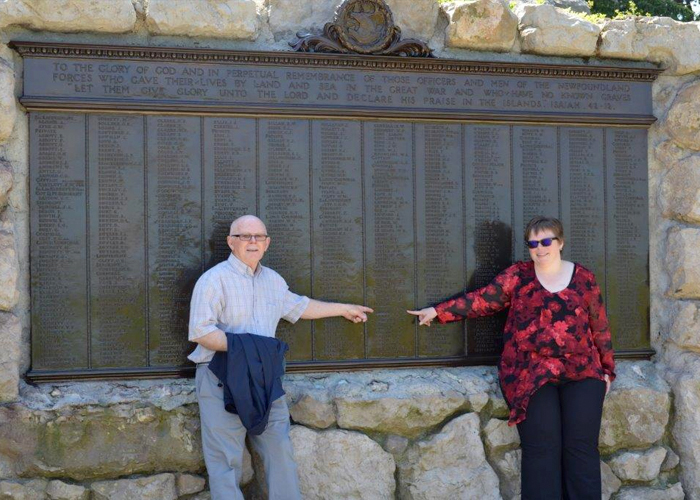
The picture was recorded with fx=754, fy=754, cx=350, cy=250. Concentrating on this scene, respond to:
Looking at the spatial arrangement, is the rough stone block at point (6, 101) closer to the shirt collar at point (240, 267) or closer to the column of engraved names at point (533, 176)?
the shirt collar at point (240, 267)

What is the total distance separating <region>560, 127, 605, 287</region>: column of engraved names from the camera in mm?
5504

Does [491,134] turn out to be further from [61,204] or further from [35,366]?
[35,366]

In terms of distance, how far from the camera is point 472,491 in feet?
16.6

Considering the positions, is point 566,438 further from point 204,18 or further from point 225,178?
point 204,18

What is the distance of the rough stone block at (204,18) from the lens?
16.2 ft

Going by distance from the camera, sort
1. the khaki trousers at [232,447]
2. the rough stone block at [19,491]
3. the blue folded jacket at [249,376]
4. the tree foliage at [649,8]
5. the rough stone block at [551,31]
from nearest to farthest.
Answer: the blue folded jacket at [249,376], the khaki trousers at [232,447], the rough stone block at [19,491], the rough stone block at [551,31], the tree foliage at [649,8]

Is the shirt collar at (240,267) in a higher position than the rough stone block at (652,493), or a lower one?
higher

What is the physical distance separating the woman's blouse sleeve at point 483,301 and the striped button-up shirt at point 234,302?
3.82ft

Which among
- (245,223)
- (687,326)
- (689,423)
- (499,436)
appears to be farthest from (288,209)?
(689,423)

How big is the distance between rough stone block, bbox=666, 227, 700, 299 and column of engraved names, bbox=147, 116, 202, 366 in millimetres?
3389

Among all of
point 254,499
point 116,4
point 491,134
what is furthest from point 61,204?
point 491,134

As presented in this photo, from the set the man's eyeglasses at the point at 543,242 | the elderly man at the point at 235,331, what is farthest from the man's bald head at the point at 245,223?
the man's eyeglasses at the point at 543,242

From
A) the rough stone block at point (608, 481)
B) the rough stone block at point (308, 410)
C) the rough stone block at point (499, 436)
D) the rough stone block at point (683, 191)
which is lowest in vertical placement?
the rough stone block at point (608, 481)

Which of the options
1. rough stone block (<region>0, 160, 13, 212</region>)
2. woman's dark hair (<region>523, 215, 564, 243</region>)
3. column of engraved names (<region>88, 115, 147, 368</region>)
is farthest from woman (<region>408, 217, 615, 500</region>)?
rough stone block (<region>0, 160, 13, 212</region>)
